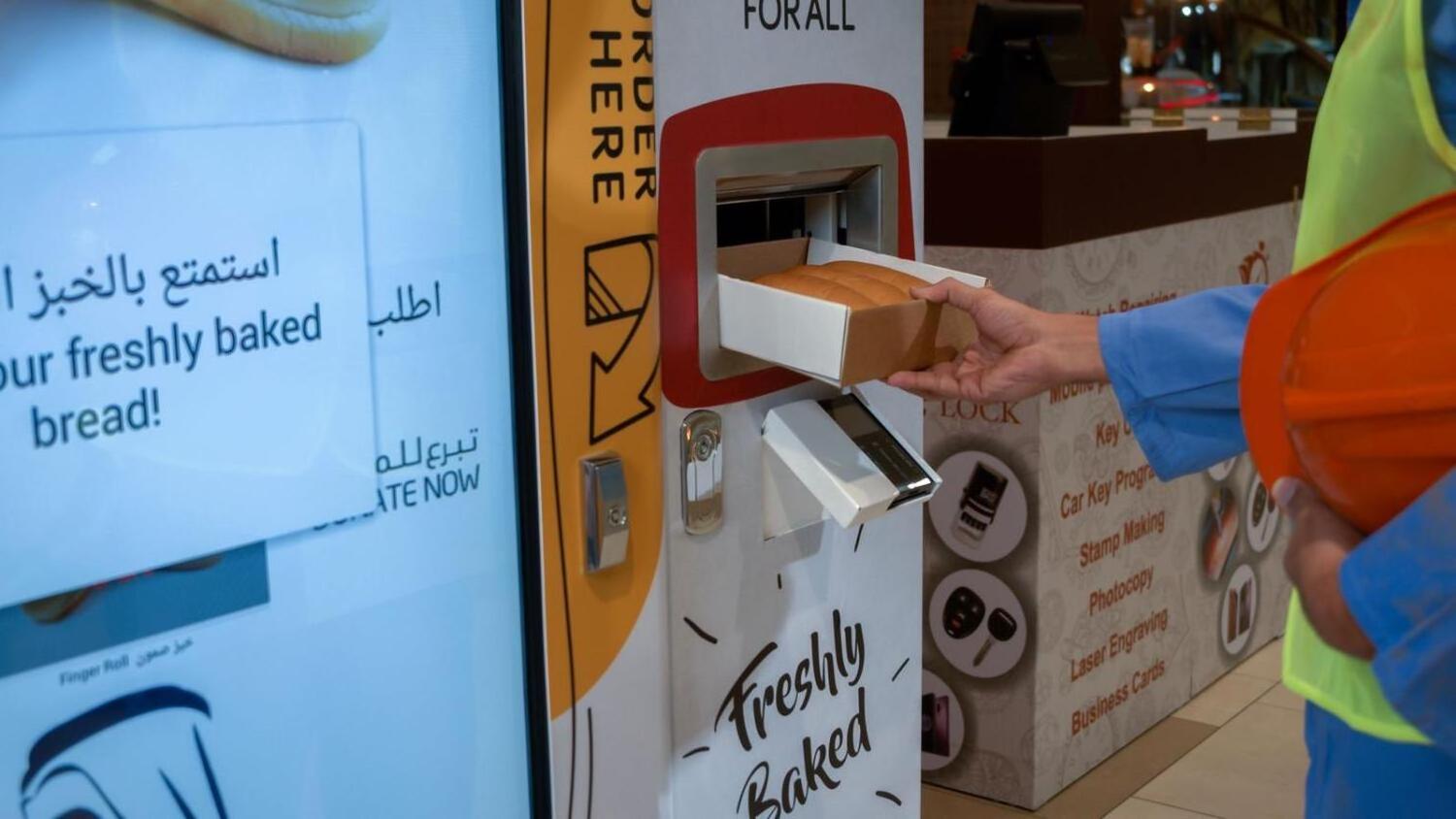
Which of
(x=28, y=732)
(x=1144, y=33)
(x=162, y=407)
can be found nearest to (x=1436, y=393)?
(x=162, y=407)

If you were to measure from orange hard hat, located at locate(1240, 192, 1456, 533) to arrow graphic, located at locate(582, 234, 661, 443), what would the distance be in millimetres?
633

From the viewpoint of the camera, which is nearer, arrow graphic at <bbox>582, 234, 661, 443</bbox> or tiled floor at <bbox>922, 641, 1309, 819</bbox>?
arrow graphic at <bbox>582, 234, 661, 443</bbox>

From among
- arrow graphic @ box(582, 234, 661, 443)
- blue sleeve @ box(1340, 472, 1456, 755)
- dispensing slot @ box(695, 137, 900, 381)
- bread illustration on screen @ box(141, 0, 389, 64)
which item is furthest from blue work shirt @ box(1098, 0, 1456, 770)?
bread illustration on screen @ box(141, 0, 389, 64)

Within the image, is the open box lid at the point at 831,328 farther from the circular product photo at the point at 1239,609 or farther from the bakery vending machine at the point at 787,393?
the circular product photo at the point at 1239,609

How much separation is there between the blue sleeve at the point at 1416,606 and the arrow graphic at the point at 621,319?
735 mm

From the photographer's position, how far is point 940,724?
10.7 ft

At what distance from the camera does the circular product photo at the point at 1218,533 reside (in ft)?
12.1

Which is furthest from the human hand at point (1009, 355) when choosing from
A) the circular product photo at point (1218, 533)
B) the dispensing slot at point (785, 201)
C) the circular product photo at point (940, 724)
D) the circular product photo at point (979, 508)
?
the circular product photo at point (1218, 533)

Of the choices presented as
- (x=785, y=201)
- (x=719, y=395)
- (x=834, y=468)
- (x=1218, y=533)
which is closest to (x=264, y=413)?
(x=719, y=395)

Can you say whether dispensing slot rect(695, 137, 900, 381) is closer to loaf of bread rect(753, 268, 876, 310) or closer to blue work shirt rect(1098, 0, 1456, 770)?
loaf of bread rect(753, 268, 876, 310)

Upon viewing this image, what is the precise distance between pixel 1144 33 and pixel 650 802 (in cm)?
619

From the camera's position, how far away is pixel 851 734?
6.24 ft

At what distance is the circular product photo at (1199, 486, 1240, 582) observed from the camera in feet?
12.1

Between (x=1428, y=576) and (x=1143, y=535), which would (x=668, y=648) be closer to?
(x=1428, y=576)
